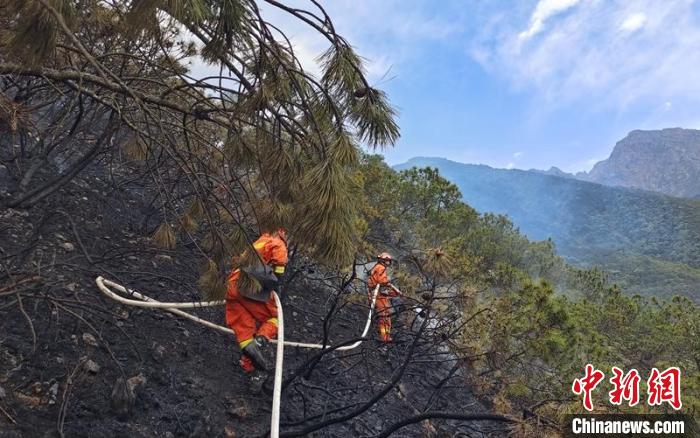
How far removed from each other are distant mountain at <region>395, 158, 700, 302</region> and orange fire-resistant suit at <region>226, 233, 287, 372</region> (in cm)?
4473

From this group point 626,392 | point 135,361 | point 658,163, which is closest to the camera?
point 626,392

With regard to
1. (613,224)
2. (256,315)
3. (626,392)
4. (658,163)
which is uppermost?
(658,163)

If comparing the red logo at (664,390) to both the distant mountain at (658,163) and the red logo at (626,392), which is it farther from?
the distant mountain at (658,163)

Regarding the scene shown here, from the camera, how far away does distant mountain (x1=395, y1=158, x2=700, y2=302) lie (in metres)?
46.7

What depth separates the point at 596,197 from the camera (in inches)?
4424

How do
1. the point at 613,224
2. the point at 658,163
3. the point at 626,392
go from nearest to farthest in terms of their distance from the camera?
1. the point at 626,392
2. the point at 613,224
3. the point at 658,163

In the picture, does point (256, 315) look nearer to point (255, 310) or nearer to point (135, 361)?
point (255, 310)

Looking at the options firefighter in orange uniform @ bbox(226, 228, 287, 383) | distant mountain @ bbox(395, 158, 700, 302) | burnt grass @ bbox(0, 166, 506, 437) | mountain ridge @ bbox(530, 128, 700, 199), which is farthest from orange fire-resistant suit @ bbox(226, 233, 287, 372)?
mountain ridge @ bbox(530, 128, 700, 199)

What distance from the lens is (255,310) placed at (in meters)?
3.33

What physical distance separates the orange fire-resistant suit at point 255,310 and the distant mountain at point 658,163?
163301mm

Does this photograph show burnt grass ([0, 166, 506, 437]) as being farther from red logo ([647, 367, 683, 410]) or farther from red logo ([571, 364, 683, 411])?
red logo ([647, 367, 683, 410])

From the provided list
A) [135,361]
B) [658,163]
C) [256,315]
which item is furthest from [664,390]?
[658,163]

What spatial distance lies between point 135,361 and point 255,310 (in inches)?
35.2

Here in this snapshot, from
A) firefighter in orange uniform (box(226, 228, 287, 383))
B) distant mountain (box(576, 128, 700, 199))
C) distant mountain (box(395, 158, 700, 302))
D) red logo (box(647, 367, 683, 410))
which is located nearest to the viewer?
red logo (box(647, 367, 683, 410))
